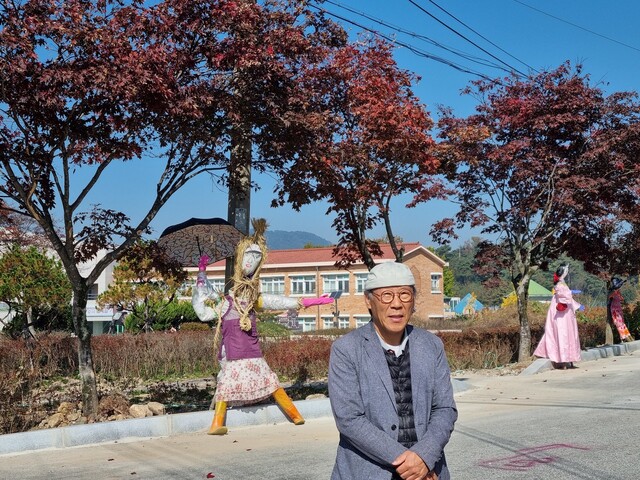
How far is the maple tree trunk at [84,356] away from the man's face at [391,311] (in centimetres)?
588

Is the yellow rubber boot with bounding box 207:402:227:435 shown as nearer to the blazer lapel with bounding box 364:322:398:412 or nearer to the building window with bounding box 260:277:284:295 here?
the blazer lapel with bounding box 364:322:398:412

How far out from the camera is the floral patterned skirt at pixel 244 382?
8539 millimetres

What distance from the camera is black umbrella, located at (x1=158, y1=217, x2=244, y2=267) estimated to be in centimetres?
952

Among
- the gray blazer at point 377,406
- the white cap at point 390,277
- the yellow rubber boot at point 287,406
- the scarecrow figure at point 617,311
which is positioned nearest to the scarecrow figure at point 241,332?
the yellow rubber boot at point 287,406

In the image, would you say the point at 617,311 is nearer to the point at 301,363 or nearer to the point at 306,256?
the point at 301,363

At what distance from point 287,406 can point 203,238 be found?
2.28 metres

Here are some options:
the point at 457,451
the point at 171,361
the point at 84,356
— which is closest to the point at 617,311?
the point at 171,361

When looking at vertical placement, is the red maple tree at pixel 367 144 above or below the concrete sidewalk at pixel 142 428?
above

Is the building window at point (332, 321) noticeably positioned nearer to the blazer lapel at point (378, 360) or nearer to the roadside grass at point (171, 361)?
the roadside grass at point (171, 361)

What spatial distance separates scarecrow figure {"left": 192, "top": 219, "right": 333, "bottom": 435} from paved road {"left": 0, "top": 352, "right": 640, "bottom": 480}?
389 millimetres

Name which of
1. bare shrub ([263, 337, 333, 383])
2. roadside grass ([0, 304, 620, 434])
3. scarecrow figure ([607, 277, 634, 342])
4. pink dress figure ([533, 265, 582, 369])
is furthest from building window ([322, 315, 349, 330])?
bare shrub ([263, 337, 333, 383])

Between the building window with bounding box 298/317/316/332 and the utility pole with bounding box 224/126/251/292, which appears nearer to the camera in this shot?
the utility pole with bounding box 224/126/251/292

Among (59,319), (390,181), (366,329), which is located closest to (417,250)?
(59,319)

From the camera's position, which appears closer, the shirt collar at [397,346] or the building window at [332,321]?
the shirt collar at [397,346]
